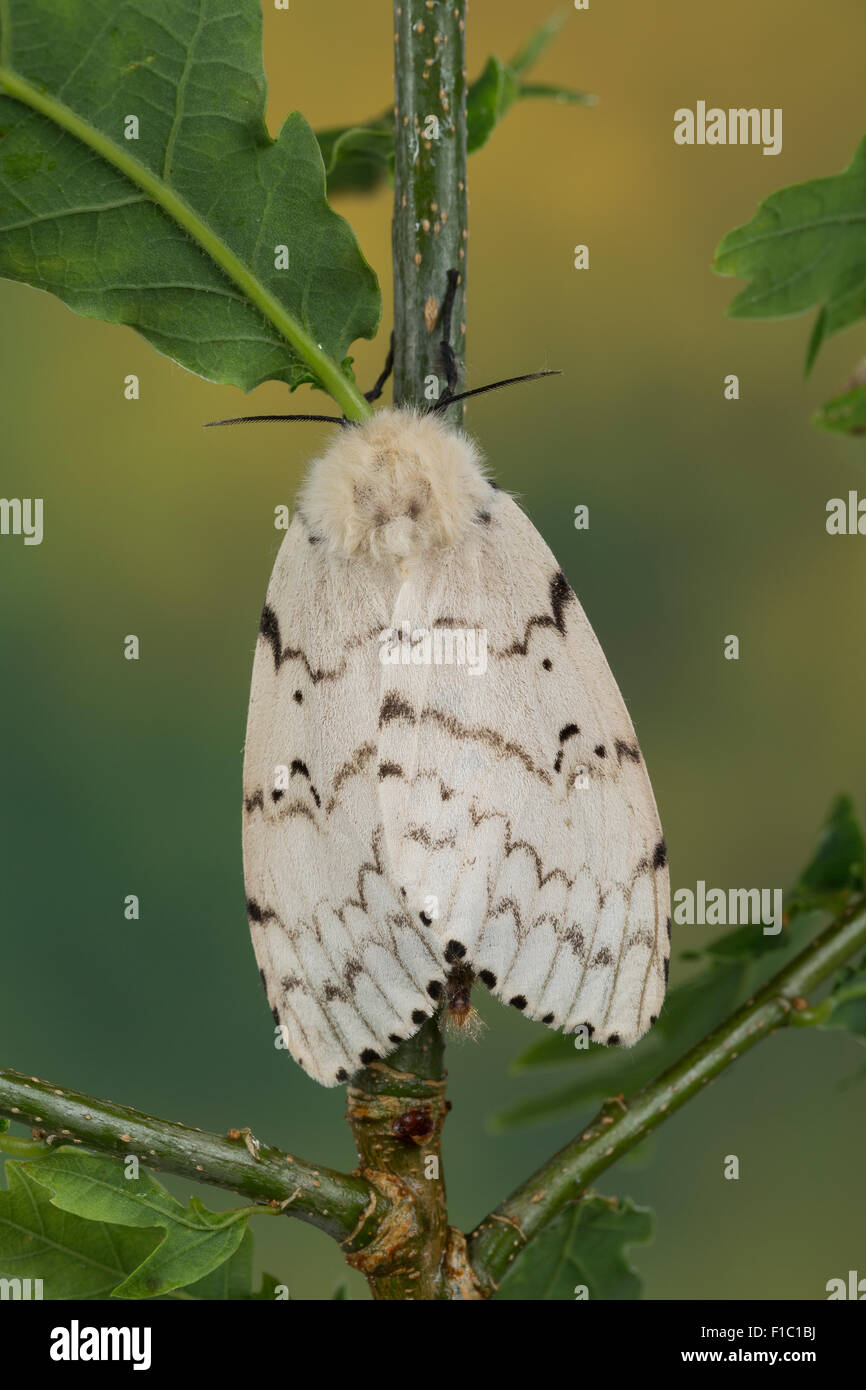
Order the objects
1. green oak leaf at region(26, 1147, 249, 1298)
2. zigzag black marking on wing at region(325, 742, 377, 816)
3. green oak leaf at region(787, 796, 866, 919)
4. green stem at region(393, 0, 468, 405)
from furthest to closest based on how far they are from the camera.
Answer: green oak leaf at region(787, 796, 866, 919) < zigzag black marking on wing at region(325, 742, 377, 816) < green stem at region(393, 0, 468, 405) < green oak leaf at region(26, 1147, 249, 1298)

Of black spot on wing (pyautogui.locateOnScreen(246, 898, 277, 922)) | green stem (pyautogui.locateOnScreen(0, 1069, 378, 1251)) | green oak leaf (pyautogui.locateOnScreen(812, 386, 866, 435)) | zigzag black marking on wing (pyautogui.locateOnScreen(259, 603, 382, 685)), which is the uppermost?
green oak leaf (pyautogui.locateOnScreen(812, 386, 866, 435))

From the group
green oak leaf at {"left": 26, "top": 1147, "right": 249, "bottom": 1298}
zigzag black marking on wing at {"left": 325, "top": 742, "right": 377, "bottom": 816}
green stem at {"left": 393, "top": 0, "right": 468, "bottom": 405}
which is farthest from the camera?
zigzag black marking on wing at {"left": 325, "top": 742, "right": 377, "bottom": 816}

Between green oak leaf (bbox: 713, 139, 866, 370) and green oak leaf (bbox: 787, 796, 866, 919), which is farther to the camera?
green oak leaf (bbox: 787, 796, 866, 919)

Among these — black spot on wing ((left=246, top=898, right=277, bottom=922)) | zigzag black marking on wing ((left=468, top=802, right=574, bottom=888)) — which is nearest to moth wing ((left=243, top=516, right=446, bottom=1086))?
black spot on wing ((left=246, top=898, right=277, bottom=922))

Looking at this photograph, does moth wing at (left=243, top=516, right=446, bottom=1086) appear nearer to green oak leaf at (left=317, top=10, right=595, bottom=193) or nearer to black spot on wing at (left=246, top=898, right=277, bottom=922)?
black spot on wing at (left=246, top=898, right=277, bottom=922)

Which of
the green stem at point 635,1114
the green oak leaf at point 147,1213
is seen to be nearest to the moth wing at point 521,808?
the green stem at point 635,1114
